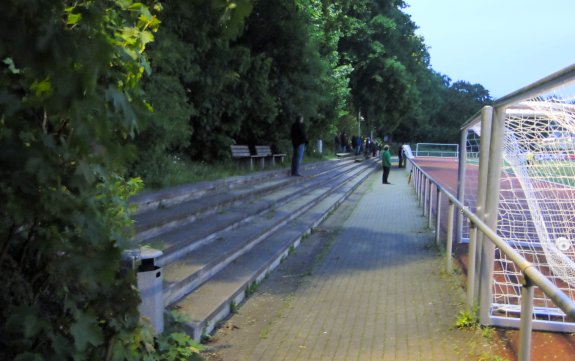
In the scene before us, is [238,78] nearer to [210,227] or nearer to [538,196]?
[210,227]

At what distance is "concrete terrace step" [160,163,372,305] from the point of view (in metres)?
4.84

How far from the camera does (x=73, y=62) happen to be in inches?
72.8

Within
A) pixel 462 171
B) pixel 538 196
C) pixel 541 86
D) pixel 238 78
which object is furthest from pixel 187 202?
pixel 541 86

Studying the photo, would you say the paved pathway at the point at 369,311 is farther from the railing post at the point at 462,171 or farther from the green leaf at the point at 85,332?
the green leaf at the point at 85,332

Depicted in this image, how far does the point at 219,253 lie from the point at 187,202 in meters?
2.44

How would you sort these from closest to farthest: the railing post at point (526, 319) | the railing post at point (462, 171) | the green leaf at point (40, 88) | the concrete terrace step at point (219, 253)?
the green leaf at point (40, 88) < the railing post at point (526, 319) < the concrete terrace step at point (219, 253) < the railing post at point (462, 171)

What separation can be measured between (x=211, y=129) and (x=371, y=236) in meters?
5.72

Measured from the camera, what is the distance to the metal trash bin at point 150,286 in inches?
136

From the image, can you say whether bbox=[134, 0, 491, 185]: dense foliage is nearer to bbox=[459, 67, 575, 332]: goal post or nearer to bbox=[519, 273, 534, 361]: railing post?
bbox=[519, 273, 534, 361]: railing post

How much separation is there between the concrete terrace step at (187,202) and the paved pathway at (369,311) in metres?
1.56

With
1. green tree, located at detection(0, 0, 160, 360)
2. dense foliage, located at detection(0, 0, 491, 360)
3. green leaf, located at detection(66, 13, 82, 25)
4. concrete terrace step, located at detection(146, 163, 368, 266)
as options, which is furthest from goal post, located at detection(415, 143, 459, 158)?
green leaf, located at detection(66, 13, 82, 25)

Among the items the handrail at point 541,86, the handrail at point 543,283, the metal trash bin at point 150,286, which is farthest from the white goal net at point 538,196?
the metal trash bin at point 150,286

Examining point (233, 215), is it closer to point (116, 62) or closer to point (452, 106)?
point (116, 62)

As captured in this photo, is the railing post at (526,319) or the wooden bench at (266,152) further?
the wooden bench at (266,152)
